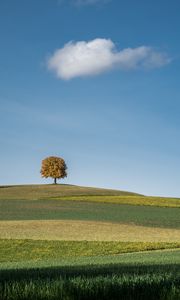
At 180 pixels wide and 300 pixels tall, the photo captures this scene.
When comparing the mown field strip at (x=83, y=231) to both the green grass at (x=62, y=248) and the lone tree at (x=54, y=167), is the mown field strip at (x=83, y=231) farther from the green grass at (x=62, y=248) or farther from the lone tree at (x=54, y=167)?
the lone tree at (x=54, y=167)

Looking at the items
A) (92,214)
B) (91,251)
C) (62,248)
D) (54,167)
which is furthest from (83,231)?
(54,167)

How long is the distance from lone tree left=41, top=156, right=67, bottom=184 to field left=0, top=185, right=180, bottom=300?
187 feet

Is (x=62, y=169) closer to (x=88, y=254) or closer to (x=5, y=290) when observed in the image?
(x=88, y=254)

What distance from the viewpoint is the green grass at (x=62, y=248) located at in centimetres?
3222

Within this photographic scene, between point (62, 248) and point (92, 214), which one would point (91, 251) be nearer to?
point (62, 248)

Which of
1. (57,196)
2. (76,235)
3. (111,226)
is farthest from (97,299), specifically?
(57,196)

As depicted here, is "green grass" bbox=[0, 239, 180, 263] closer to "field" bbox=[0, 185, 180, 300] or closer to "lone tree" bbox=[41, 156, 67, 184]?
"field" bbox=[0, 185, 180, 300]

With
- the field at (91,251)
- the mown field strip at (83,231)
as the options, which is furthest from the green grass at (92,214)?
the mown field strip at (83,231)

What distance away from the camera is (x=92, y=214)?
6216cm

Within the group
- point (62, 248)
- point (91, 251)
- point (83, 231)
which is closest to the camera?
point (91, 251)

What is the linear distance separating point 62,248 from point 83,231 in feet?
33.9

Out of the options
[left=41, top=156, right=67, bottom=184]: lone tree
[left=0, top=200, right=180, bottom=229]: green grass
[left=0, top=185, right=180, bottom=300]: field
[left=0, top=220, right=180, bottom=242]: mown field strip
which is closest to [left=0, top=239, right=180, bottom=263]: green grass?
[left=0, top=185, right=180, bottom=300]: field

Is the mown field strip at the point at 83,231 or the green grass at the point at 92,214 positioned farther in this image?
the green grass at the point at 92,214

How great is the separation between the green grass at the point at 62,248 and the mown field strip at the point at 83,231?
286 centimetres
